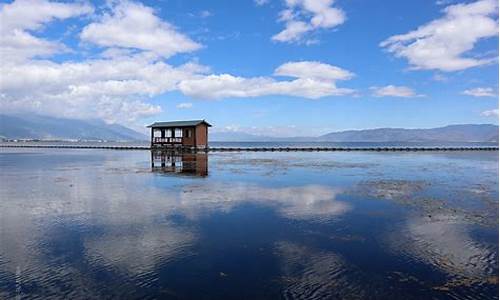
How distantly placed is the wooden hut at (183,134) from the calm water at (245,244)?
43880 mm

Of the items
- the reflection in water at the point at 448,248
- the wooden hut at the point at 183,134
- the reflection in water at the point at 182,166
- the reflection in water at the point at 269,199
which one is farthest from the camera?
the wooden hut at the point at 183,134

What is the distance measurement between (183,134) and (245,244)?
5558 centimetres

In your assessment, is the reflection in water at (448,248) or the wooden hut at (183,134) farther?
the wooden hut at (183,134)

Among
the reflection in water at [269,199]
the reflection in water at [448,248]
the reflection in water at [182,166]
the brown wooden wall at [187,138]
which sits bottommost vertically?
the reflection in water at [448,248]

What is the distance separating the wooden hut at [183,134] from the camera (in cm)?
6372

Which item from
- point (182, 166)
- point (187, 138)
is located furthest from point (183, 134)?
point (182, 166)

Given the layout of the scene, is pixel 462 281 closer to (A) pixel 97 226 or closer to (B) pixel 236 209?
(B) pixel 236 209

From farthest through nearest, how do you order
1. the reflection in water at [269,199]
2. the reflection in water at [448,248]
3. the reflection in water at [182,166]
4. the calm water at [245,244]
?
1. the reflection in water at [182,166]
2. the reflection in water at [269,199]
3. the reflection in water at [448,248]
4. the calm water at [245,244]

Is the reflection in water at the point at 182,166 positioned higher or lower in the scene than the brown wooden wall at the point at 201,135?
lower

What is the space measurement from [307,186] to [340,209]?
7037 millimetres

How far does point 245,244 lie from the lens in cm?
1078

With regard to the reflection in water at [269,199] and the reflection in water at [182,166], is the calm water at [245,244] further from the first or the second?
the reflection in water at [182,166]

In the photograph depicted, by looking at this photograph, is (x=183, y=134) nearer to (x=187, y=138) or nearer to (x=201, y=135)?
(x=187, y=138)

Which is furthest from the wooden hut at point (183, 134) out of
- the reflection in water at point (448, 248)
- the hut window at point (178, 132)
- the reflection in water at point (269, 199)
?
the reflection in water at point (448, 248)
